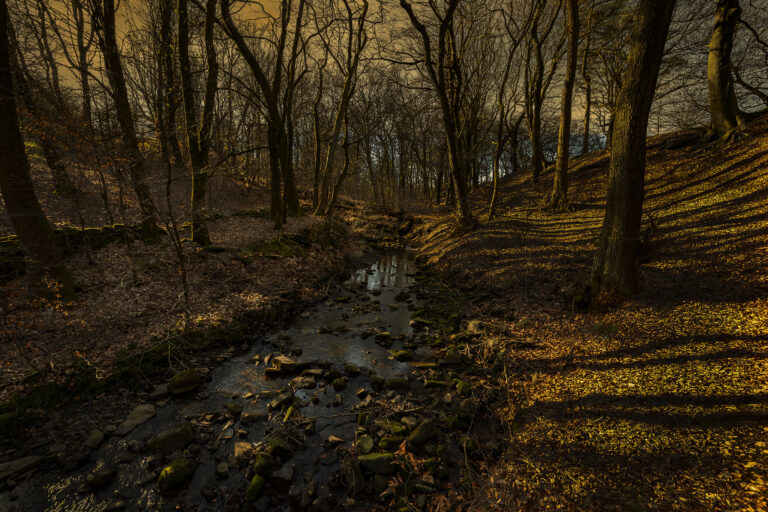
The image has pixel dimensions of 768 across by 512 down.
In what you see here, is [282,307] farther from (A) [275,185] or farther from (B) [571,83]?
(B) [571,83]

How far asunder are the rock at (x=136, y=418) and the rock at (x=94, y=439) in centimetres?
20

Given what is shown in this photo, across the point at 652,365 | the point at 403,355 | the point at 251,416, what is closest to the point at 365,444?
the point at 251,416

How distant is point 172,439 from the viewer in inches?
183

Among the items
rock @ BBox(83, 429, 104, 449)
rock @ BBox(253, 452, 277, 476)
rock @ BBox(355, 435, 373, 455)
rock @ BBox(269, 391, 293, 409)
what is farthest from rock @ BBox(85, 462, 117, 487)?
rock @ BBox(355, 435, 373, 455)

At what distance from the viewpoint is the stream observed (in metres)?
3.83

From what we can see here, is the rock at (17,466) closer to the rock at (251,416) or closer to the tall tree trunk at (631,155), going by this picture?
the rock at (251,416)

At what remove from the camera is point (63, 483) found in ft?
13.1

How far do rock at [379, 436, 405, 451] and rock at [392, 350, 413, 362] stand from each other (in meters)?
2.51

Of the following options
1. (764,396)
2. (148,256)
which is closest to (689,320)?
(764,396)

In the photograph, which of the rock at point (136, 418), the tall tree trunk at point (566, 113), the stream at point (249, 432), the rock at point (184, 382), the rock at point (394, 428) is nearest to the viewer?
the stream at point (249, 432)

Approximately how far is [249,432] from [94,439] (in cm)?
225

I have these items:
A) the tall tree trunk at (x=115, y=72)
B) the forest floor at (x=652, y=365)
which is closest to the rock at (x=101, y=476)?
the forest floor at (x=652, y=365)

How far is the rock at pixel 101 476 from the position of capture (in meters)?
3.99

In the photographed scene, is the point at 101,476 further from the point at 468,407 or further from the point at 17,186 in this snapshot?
the point at 17,186
